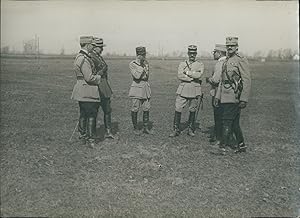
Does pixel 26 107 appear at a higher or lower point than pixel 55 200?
higher

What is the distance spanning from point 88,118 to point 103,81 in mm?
330

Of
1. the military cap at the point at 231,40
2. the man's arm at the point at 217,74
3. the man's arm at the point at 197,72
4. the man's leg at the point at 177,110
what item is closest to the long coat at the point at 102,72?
the man's leg at the point at 177,110

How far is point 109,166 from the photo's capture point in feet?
10.4

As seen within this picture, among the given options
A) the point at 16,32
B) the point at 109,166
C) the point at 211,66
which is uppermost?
the point at 16,32

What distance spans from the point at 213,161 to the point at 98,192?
0.98 metres

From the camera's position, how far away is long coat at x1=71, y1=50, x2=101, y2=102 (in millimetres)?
3164

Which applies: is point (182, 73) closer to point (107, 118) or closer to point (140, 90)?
point (140, 90)

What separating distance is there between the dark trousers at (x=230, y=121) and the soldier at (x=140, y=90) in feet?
2.16

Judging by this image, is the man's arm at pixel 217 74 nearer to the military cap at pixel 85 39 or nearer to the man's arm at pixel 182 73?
the man's arm at pixel 182 73

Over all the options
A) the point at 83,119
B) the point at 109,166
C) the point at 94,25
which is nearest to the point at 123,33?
the point at 94,25

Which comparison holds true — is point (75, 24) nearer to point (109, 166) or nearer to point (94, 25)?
point (94, 25)

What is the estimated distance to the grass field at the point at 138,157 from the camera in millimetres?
3029

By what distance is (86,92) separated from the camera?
10.6ft

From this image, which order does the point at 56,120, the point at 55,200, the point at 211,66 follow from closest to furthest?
the point at 55,200, the point at 56,120, the point at 211,66
